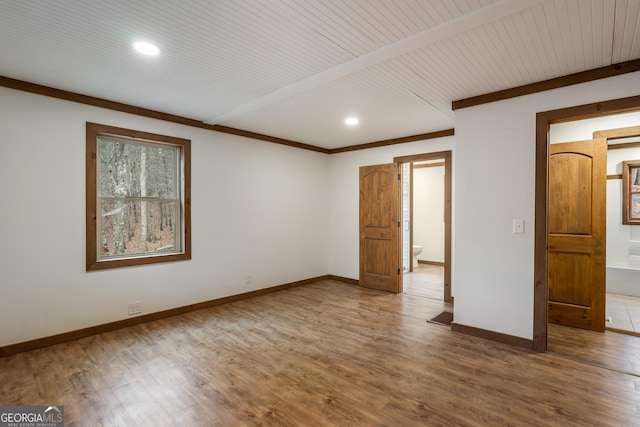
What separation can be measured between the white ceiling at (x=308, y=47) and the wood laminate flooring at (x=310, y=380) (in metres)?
2.52

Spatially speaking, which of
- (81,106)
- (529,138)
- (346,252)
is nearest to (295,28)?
(529,138)

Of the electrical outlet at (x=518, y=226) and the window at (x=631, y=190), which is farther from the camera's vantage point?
the window at (x=631, y=190)

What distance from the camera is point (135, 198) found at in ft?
12.2

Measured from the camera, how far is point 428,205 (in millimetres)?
7918

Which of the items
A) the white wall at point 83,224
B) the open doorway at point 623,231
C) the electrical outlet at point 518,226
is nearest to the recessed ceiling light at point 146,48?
the white wall at point 83,224

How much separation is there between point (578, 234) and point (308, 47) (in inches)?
141

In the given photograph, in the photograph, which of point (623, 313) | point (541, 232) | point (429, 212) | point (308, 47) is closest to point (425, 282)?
point (429, 212)

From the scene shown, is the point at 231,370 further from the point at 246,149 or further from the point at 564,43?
the point at 564,43

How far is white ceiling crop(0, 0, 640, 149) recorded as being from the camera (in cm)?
188

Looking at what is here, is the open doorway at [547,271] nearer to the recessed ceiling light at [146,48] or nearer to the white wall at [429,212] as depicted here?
the recessed ceiling light at [146,48]

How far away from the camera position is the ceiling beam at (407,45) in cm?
185

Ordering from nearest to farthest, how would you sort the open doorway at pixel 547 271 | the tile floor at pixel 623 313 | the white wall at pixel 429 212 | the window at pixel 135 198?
1. the open doorway at pixel 547 271
2. the window at pixel 135 198
3. the tile floor at pixel 623 313
4. the white wall at pixel 429 212

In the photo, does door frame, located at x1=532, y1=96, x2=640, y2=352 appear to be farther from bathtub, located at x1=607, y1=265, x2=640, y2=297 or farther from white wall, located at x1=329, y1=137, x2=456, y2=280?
bathtub, located at x1=607, y1=265, x2=640, y2=297

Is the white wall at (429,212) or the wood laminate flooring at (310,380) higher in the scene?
the white wall at (429,212)
